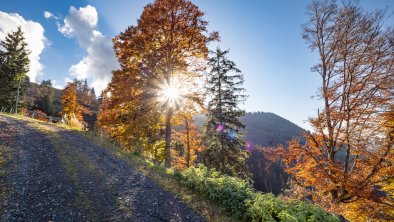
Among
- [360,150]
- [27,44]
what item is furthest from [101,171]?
[27,44]

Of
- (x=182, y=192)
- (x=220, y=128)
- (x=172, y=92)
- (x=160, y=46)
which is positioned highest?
(x=160, y=46)

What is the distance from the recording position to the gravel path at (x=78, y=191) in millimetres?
6699

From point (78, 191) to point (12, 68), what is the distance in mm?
45350

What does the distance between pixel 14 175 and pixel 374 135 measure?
48.9ft

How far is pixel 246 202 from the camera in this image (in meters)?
7.98

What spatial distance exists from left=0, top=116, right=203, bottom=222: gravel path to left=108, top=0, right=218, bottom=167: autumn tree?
A: 21.2ft

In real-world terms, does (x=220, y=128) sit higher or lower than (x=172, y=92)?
lower

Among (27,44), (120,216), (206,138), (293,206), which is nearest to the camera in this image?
(120,216)

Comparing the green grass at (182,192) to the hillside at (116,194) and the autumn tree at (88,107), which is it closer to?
the hillside at (116,194)

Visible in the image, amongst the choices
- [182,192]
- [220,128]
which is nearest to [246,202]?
[182,192]

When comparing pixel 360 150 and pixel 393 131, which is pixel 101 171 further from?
pixel 393 131

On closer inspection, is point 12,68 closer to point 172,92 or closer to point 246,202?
point 172,92

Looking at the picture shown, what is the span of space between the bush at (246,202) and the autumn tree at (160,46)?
7.39 metres

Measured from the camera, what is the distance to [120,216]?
6.84 meters
